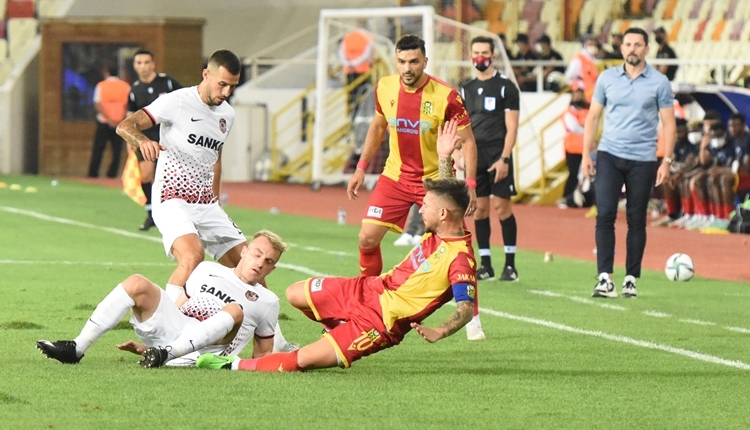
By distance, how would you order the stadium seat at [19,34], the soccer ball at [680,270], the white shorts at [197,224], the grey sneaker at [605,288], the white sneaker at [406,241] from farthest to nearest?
the stadium seat at [19,34]
the white sneaker at [406,241]
the soccer ball at [680,270]
the grey sneaker at [605,288]
the white shorts at [197,224]

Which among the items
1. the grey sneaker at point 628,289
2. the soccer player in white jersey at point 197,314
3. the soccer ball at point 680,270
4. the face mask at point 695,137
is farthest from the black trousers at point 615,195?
the face mask at point 695,137

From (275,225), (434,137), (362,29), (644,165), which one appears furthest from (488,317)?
(362,29)

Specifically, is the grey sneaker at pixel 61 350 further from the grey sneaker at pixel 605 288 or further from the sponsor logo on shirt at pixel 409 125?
the grey sneaker at pixel 605 288

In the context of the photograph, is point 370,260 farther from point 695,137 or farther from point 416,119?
point 695,137

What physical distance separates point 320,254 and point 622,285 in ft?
12.0

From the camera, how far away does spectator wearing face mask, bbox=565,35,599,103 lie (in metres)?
23.2

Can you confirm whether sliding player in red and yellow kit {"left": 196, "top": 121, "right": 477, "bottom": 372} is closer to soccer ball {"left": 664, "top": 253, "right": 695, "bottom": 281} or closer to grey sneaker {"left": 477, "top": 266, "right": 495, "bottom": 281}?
grey sneaker {"left": 477, "top": 266, "right": 495, "bottom": 281}

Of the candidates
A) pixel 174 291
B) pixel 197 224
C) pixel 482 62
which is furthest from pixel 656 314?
pixel 174 291

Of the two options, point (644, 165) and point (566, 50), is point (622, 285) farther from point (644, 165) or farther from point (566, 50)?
point (566, 50)

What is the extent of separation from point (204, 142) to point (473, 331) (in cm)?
205

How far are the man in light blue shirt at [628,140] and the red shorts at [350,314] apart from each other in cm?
422

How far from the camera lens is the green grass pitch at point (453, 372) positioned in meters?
6.40

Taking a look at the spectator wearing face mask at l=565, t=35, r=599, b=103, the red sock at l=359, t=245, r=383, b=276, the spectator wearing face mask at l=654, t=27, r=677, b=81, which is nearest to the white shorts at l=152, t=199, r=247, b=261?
the red sock at l=359, t=245, r=383, b=276

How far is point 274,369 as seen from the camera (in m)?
7.52
